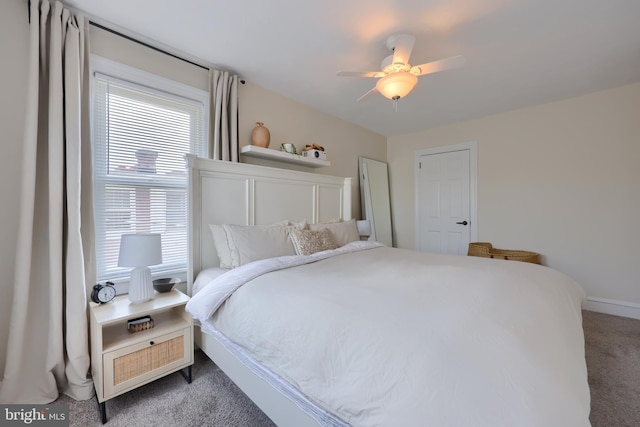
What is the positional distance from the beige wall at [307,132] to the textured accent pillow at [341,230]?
877mm

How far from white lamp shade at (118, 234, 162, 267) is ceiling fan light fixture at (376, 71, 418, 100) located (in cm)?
196

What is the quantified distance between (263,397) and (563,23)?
3119mm

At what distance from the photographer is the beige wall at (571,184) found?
2.90 metres

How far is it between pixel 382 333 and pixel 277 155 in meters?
2.14

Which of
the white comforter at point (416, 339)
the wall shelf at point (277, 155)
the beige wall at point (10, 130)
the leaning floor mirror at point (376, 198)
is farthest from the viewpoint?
the leaning floor mirror at point (376, 198)

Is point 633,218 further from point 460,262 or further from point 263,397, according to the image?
point 263,397

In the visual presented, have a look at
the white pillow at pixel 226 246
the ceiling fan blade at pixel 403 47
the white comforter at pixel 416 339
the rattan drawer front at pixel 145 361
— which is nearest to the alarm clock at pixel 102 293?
the rattan drawer front at pixel 145 361

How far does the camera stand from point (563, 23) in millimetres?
1854

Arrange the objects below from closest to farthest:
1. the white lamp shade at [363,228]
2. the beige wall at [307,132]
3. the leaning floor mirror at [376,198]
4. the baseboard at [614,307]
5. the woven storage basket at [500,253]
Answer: the beige wall at [307,132]
the baseboard at [614,307]
the woven storage basket at [500,253]
the white lamp shade at [363,228]
the leaning floor mirror at [376,198]

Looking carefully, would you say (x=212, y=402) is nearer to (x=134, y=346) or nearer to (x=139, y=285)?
(x=134, y=346)

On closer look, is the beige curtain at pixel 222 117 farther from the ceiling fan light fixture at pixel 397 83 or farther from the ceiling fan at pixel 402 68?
the ceiling fan light fixture at pixel 397 83

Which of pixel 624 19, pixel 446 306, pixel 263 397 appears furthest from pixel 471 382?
pixel 624 19

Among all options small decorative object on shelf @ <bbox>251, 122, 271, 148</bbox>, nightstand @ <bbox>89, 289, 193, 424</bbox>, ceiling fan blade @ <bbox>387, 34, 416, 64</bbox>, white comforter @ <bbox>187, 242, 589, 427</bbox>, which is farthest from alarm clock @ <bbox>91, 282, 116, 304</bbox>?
ceiling fan blade @ <bbox>387, 34, 416, 64</bbox>

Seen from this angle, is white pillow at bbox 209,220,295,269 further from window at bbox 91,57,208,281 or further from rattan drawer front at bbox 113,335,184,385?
rattan drawer front at bbox 113,335,184,385
